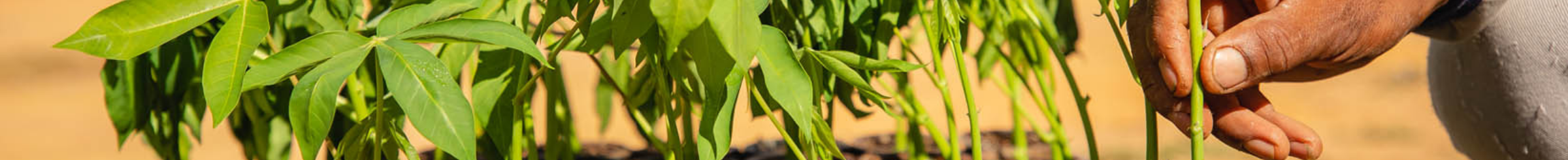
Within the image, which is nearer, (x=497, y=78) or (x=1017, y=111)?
(x=497, y=78)

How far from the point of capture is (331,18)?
48cm

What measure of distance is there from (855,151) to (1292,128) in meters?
0.71

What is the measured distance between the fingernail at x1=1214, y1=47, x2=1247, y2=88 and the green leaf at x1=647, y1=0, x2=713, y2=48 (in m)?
0.16

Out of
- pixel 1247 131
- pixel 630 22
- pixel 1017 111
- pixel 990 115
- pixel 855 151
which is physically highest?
pixel 630 22

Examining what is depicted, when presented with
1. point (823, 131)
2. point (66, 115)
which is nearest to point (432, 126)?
point (823, 131)

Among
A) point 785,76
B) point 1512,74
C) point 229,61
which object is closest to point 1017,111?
point 1512,74

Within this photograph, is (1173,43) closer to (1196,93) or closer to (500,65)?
(1196,93)

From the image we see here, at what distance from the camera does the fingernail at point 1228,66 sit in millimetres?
346

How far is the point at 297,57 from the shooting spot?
30 centimetres

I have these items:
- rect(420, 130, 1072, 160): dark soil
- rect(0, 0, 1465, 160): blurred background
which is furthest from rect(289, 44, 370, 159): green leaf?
rect(0, 0, 1465, 160): blurred background

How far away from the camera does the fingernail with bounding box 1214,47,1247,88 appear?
1.14ft

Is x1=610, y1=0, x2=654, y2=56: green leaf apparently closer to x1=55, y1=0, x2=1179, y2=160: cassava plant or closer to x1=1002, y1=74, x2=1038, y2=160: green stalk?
x1=55, y1=0, x2=1179, y2=160: cassava plant

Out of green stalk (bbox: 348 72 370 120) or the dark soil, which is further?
the dark soil

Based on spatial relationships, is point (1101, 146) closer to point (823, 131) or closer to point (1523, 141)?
point (1523, 141)
